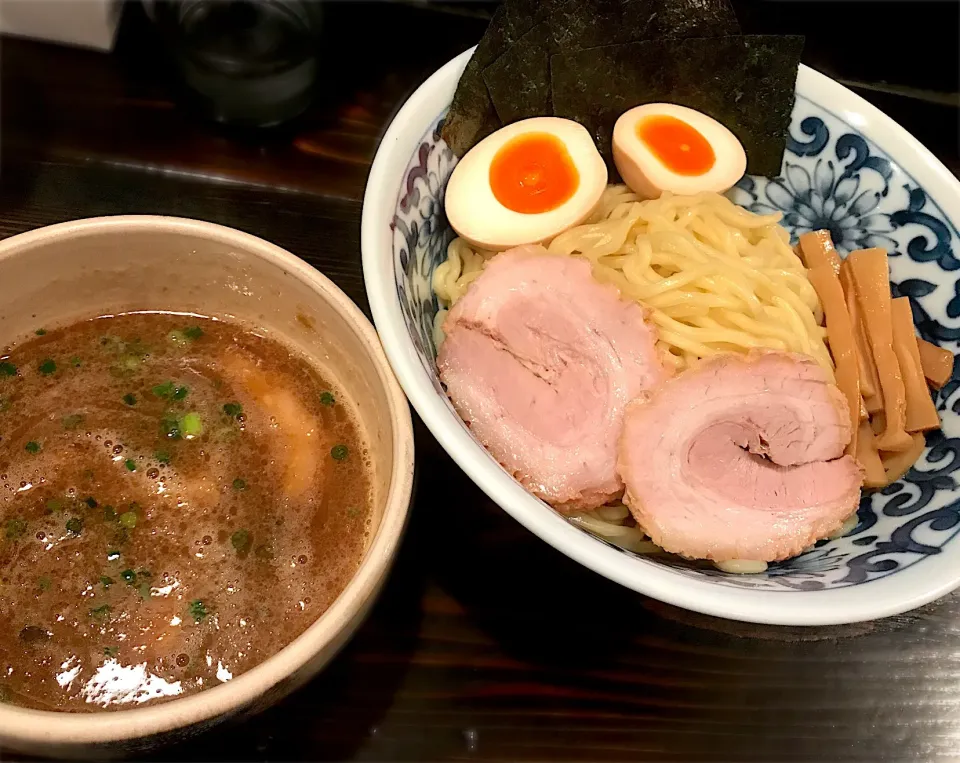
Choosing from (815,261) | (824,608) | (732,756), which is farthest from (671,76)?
(732,756)

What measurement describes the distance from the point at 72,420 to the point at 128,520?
0.18 m

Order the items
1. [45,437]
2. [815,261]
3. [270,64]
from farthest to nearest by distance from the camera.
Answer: [270,64], [815,261], [45,437]

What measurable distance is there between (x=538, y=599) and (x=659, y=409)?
373 millimetres

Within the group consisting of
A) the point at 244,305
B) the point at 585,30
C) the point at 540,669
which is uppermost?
the point at 585,30

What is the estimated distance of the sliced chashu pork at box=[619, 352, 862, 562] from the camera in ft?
3.58

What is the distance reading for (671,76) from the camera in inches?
54.3

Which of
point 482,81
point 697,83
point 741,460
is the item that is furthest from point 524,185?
point 741,460

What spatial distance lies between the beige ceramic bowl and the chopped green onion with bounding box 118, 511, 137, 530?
0.29 metres

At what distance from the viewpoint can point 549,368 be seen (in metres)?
1.19

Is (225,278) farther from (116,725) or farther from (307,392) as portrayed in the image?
(116,725)

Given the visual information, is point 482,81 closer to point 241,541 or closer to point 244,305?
point 244,305

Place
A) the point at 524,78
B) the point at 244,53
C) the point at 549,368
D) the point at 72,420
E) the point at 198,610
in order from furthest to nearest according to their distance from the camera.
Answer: the point at 244,53 → the point at 524,78 → the point at 549,368 → the point at 72,420 → the point at 198,610

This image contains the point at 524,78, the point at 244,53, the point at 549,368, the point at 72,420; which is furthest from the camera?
the point at 244,53

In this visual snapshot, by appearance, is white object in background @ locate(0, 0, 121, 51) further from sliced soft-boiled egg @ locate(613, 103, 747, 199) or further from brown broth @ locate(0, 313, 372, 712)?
sliced soft-boiled egg @ locate(613, 103, 747, 199)
